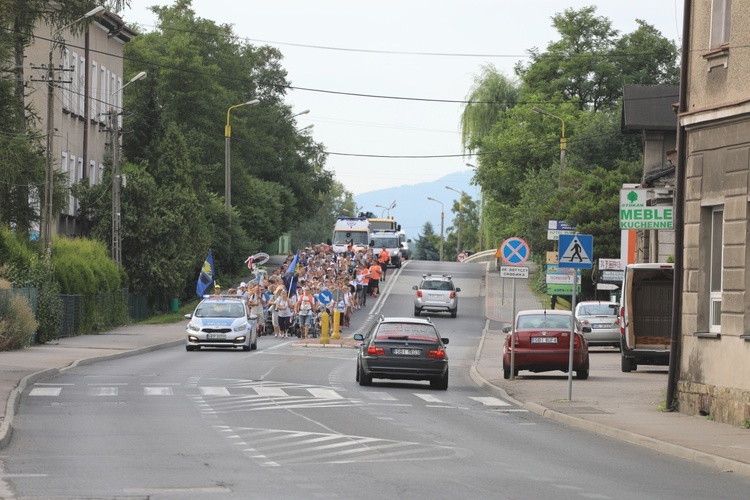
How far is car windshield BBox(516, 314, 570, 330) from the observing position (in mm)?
30938

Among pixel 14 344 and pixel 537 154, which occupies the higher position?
pixel 537 154

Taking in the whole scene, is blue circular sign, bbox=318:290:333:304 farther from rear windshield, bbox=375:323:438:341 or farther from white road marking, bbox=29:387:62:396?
white road marking, bbox=29:387:62:396

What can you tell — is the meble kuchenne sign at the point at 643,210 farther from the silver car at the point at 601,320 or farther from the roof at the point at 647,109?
the roof at the point at 647,109

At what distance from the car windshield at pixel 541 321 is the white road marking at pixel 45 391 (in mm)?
10806

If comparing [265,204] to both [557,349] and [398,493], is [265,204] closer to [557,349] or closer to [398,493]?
[557,349]

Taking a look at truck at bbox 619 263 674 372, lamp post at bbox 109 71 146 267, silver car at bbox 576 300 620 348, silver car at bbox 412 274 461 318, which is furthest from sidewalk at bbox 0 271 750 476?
silver car at bbox 412 274 461 318

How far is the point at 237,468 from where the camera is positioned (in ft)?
45.2

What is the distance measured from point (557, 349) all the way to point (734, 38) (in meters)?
11.4

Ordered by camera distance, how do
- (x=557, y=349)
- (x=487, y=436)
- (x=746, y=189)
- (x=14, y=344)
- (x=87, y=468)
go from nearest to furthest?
1. (x=87, y=468)
2. (x=487, y=436)
3. (x=746, y=189)
4. (x=557, y=349)
5. (x=14, y=344)

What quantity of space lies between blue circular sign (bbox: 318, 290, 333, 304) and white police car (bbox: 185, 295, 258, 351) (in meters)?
6.68

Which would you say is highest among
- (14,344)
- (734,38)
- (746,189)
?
(734,38)

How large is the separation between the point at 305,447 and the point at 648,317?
60.0 ft

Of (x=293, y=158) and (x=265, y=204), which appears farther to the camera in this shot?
(x=293, y=158)

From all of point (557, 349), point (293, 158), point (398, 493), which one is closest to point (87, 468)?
point (398, 493)
